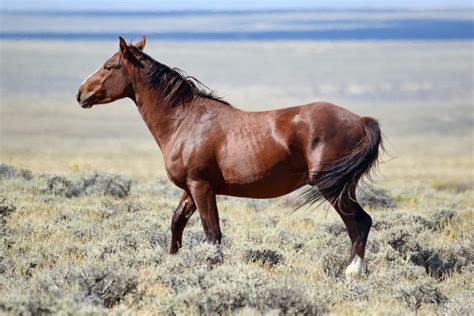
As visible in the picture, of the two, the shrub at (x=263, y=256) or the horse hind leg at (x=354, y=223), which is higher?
the horse hind leg at (x=354, y=223)

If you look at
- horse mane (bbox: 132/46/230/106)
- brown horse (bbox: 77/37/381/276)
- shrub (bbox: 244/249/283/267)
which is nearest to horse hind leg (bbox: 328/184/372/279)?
brown horse (bbox: 77/37/381/276)

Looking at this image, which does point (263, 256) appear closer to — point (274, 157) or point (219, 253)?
point (219, 253)

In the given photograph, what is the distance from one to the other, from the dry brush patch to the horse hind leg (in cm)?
19

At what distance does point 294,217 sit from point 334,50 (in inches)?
4169

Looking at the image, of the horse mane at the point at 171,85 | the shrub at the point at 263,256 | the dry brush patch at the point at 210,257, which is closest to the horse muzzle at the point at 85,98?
the horse mane at the point at 171,85

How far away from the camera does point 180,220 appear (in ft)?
30.6

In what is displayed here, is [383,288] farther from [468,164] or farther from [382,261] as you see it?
[468,164]

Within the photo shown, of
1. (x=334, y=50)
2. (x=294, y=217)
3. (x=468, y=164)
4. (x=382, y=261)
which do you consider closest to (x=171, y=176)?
(x=382, y=261)

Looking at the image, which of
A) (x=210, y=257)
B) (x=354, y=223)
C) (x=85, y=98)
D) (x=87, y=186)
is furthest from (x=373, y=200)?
(x=210, y=257)

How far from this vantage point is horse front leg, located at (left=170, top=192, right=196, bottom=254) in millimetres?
9305

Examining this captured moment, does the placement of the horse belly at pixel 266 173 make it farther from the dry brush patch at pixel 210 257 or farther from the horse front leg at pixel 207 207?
the dry brush patch at pixel 210 257

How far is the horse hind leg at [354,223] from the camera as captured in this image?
8767 millimetres

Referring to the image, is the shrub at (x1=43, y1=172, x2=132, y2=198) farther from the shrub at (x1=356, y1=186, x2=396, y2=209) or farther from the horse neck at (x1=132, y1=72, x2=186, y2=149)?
the horse neck at (x1=132, y1=72, x2=186, y2=149)

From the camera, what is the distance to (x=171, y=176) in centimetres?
899
